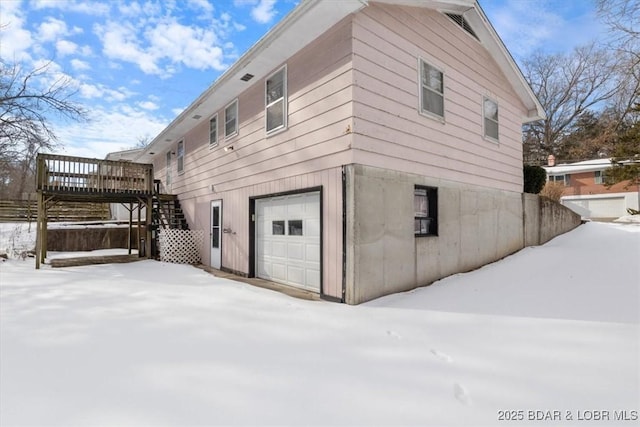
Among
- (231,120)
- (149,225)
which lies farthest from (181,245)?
(231,120)

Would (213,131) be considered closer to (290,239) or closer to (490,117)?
(290,239)

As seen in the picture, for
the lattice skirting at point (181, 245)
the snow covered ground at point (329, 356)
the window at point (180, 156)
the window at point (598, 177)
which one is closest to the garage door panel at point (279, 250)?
the snow covered ground at point (329, 356)

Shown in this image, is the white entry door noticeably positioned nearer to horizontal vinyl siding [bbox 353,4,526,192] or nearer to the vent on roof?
horizontal vinyl siding [bbox 353,4,526,192]

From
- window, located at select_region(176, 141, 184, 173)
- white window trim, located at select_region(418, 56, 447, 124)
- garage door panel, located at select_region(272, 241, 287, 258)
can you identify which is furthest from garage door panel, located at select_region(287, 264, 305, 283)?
window, located at select_region(176, 141, 184, 173)

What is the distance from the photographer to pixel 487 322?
4.08 m

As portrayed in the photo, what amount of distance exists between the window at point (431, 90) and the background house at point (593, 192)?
2047 cm

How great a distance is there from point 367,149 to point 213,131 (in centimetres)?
633

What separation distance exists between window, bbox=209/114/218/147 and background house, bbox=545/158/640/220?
23095mm

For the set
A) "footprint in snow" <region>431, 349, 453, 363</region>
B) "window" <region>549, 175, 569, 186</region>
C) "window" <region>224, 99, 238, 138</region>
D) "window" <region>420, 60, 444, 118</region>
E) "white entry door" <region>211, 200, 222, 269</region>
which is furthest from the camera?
"window" <region>549, 175, 569, 186</region>

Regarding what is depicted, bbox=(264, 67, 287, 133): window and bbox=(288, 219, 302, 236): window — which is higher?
bbox=(264, 67, 287, 133): window

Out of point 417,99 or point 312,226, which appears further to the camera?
point 417,99

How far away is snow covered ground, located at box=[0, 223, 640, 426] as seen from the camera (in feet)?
7.33

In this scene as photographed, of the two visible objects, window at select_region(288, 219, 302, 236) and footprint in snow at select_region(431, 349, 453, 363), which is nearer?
footprint in snow at select_region(431, 349, 453, 363)

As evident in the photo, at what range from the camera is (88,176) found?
33.1 feet
